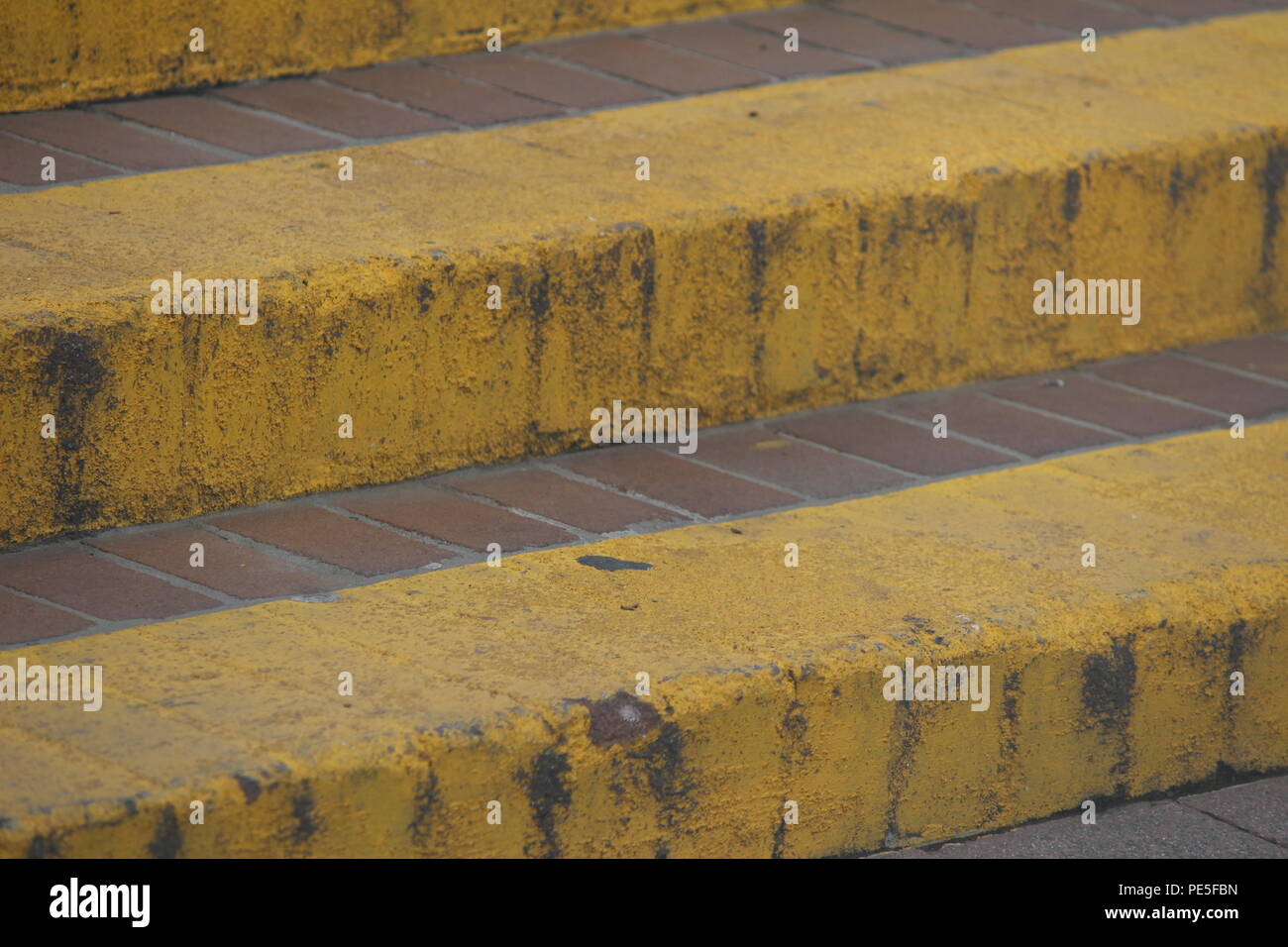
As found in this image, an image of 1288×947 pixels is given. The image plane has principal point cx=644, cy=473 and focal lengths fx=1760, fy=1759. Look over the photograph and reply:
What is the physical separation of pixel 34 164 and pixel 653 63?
1232 mm

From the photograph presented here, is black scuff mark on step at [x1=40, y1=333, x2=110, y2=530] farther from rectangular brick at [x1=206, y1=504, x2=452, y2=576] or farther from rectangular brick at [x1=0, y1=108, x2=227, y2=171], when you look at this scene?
rectangular brick at [x1=0, y1=108, x2=227, y2=171]

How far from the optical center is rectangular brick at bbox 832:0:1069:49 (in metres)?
3.71

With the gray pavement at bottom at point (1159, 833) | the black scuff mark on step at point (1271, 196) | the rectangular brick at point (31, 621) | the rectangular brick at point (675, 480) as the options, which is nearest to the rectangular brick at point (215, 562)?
the rectangular brick at point (31, 621)

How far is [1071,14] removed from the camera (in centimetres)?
389

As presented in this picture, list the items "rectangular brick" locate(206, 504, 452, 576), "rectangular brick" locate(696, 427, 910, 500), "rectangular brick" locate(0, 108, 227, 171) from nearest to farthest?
"rectangular brick" locate(206, 504, 452, 576)
"rectangular brick" locate(696, 427, 910, 500)
"rectangular brick" locate(0, 108, 227, 171)

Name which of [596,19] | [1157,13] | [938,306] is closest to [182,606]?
[938,306]

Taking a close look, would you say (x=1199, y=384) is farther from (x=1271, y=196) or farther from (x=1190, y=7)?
(x=1190, y=7)

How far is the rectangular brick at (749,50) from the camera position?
11.4ft

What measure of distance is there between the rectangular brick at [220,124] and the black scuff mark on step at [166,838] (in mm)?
1472

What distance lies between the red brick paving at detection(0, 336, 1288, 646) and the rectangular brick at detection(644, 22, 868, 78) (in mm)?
834

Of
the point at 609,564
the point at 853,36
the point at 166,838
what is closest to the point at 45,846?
the point at 166,838

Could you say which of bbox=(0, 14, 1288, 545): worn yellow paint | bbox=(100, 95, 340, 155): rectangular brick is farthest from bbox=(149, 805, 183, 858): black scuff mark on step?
bbox=(100, 95, 340, 155): rectangular brick
